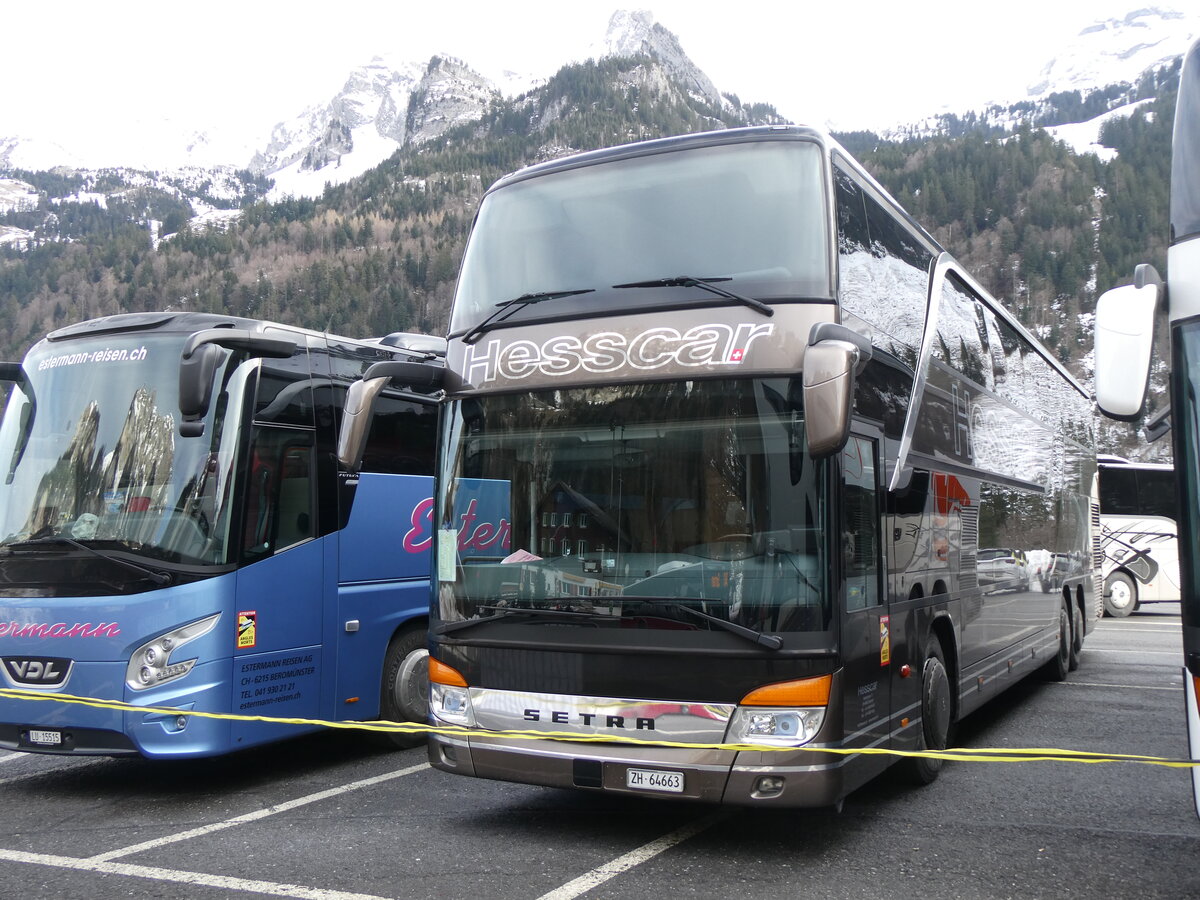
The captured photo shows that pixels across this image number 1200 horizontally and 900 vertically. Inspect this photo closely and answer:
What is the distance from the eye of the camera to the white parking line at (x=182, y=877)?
498 cm

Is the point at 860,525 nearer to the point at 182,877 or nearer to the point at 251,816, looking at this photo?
the point at 182,877

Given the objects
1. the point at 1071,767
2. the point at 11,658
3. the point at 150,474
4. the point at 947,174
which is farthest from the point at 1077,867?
the point at 947,174

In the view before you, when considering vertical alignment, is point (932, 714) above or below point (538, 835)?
above

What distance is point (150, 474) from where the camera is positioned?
7145 mm

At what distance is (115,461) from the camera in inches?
285

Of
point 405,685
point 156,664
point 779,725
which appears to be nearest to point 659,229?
point 779,725

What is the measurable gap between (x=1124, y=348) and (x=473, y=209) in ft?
259

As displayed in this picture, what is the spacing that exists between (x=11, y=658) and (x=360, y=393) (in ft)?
10.9

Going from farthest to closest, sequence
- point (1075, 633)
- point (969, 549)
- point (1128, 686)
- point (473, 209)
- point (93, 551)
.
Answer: point (473, 209) < point (1075, 633) < point (1128, 686) < point (969, 549) < point (93, 551)

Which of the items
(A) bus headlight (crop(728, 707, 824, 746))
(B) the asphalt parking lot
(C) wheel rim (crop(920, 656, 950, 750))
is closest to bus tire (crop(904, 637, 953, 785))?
(C) wheel rim (crop(920, 656, 950, 750))

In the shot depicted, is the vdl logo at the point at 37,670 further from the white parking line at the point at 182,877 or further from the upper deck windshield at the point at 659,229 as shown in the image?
the upper deck windshield at the point at 659,229

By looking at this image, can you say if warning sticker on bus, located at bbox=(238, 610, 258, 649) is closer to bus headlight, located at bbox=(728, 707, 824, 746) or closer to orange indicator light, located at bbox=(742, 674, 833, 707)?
bus headlight, located at bbox=(728, 707, 824, 746)

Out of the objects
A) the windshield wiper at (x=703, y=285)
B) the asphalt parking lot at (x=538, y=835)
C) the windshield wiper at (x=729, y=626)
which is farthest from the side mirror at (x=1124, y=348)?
the asphalt parking lot at (x=538, y=835)

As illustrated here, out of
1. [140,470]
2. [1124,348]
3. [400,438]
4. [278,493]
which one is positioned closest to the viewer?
[1124,348]
